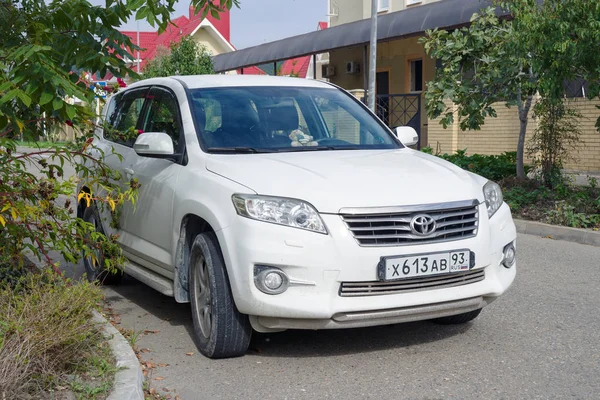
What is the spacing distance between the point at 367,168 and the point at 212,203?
1.02m

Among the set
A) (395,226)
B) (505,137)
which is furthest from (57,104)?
(505,137)

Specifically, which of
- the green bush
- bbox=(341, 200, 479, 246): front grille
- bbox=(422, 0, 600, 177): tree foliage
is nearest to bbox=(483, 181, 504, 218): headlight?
bbox=(341, 200, 479, 246): front grille

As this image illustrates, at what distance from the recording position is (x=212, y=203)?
17.6 ft

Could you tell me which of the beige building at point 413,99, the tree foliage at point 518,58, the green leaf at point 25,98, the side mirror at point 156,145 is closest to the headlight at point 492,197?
the side mirror at point 156,145

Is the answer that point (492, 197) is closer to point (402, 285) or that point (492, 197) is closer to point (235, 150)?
point (402, 285)

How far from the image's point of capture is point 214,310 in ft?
17.1

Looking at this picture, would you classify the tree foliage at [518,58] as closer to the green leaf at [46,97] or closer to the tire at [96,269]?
the tire at [96,269]

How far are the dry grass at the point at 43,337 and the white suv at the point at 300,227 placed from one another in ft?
2.69

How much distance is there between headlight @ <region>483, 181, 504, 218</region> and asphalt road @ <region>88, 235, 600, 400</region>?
883 mm

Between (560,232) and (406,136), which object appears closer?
(406,136)

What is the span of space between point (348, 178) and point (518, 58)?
794 centimetres

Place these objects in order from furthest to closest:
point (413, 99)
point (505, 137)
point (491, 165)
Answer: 1. point (413, 99)
2. point (505, 137)
3. point (491, 165)

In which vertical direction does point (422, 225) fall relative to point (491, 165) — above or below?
above

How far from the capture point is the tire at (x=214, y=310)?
204 inches
